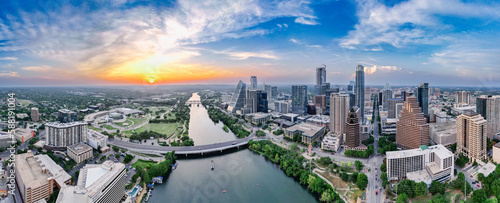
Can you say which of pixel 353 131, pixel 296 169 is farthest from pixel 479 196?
pixel 296 169

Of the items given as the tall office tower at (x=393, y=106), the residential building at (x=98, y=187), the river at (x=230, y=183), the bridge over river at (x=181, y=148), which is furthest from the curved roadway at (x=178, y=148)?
the tall office tower at (x=393, y=106)

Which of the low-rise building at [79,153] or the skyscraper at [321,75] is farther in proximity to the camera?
the skyscraper at [321,75]

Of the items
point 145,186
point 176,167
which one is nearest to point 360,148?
point 176,167

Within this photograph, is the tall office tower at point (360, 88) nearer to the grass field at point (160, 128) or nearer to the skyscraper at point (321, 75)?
the skyscraper at point (321, 75)

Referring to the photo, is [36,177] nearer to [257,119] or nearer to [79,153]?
[79,153]

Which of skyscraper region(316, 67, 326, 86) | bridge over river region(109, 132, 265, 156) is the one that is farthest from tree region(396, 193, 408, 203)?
skyscraper region(316, 67, 326, 86)

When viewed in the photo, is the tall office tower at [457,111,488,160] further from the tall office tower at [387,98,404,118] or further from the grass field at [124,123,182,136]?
the grass field at [124,123,182,136]
